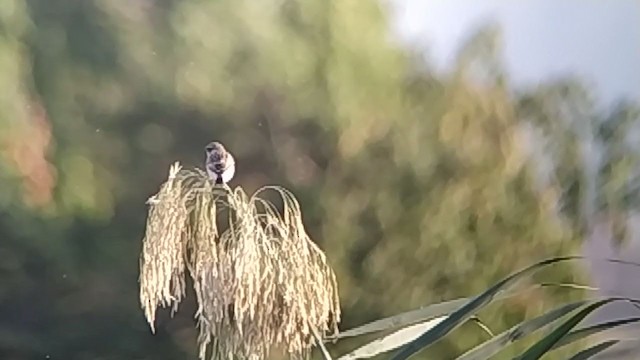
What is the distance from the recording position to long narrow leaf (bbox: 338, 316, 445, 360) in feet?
2.56

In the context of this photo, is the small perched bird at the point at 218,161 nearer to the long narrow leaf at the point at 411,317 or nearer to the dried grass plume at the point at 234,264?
the dried grass plume at the point at 234,264

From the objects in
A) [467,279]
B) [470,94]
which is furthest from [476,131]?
[467,279]

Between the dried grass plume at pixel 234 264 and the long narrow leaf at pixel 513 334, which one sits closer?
the long narrow leaf at pixel 513 334

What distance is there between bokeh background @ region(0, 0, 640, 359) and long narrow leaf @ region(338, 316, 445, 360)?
0.09ft

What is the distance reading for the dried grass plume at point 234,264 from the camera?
0.79 metres

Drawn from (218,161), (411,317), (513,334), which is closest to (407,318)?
(411,317)

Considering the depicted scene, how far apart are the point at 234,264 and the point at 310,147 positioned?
0.13 m

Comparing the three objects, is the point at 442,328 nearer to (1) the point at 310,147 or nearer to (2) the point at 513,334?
(2) the point at 513,334

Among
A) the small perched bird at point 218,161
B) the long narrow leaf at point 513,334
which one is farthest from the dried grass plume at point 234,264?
the long narrow leaf at point 513,334

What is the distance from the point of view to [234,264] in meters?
0.79

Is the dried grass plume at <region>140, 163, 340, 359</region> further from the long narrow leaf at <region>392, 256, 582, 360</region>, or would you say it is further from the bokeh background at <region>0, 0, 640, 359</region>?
the long narrow leaf at <region>392, 256, 582, 360</region>

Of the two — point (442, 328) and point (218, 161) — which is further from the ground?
point (218, 161)

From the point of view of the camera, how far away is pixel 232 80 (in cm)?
79

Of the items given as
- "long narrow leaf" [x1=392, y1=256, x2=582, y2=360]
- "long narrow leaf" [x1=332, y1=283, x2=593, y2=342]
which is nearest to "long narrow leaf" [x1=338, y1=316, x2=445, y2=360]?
"long narrow leaf" [x1=332, y1=283, x2=593, y2=342]
